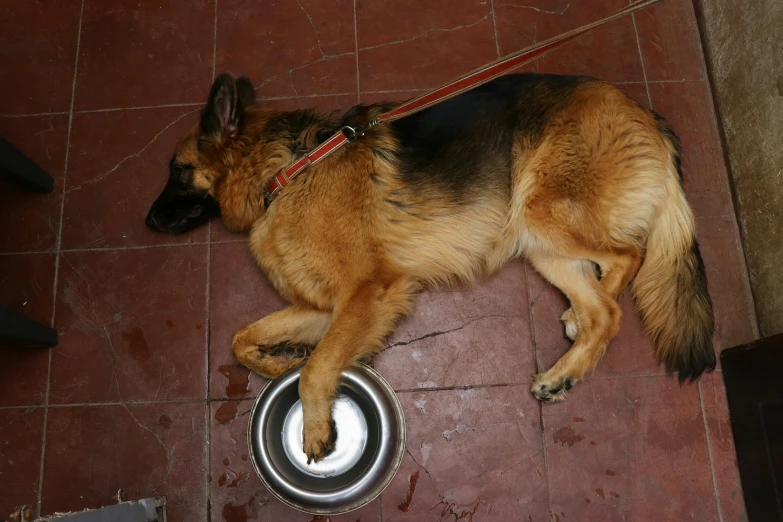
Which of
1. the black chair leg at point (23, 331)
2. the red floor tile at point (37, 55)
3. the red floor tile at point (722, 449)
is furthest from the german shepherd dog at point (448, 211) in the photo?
the red floor tile at point (37, 55)

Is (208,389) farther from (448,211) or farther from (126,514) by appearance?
(448,211)

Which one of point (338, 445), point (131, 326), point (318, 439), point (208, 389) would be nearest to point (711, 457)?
point (338, 445)

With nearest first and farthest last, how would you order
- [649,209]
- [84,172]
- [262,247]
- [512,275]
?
[649,209] → [262,247] → [512,275] → [84,172]

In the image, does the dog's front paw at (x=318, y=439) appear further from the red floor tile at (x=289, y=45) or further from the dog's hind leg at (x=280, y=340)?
the red floor tile at (x=289, y=45)

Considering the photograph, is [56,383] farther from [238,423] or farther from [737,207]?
[737,207]

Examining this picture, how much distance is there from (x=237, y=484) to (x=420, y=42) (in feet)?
10.1

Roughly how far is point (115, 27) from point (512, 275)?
329 cm

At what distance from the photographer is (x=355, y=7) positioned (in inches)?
157

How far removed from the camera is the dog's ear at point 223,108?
2926mm

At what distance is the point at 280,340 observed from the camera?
3256 mm

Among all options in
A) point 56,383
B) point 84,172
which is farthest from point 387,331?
point 84,172

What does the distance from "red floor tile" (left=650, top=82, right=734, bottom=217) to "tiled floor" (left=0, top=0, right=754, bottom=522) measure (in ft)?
0.04

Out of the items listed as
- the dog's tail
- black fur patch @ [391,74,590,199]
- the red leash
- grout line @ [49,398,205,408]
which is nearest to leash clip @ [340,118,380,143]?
the red leash

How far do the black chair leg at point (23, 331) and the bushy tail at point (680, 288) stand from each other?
3482mm
